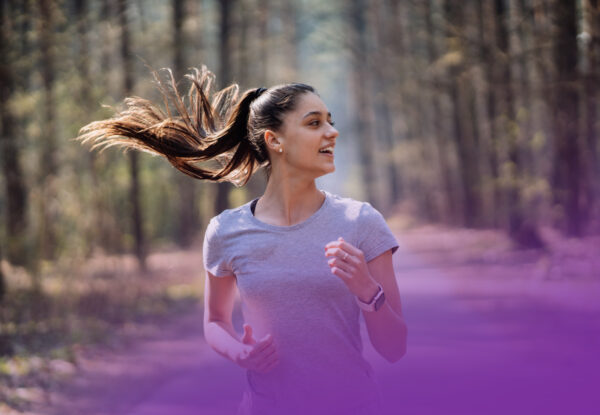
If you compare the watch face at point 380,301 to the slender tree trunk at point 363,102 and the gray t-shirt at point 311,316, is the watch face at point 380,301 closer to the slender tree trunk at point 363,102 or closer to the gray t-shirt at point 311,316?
the gray t-shirt at point 311,316

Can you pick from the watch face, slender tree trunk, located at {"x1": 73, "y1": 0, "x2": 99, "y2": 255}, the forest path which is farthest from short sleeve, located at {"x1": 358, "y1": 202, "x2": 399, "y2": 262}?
slender tree trunk, located at {"x1": 73, "y1": 0, "x2": 99, "y2": 255}

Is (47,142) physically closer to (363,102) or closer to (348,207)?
(348,207)

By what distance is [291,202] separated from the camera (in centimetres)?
322

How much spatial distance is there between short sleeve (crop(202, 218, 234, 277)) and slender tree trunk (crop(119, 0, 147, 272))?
13.0 metres

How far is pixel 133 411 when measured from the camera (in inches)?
254

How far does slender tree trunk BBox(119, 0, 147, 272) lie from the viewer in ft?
53.2

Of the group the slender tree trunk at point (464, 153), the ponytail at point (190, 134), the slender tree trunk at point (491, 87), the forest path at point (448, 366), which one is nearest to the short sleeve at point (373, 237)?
the ponytail at point (190, 134)

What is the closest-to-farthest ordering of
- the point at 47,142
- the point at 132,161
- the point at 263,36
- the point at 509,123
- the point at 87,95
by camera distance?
the point at 47,142
the point at 87,95
the point at 132,161
the point at 509,123
the point at 263,36

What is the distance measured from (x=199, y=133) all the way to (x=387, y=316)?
5.18 ft

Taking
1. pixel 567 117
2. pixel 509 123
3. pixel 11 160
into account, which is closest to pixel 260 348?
pixel 567 117

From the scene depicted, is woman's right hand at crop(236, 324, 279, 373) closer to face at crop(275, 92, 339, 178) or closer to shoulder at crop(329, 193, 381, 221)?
shoulder at crop(329, 193, 381, 221)

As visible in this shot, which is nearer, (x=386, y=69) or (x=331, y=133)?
(x=331, y=133)

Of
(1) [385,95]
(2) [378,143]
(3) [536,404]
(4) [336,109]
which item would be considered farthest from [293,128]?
(4) [336,109]

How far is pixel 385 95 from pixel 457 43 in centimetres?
1419
